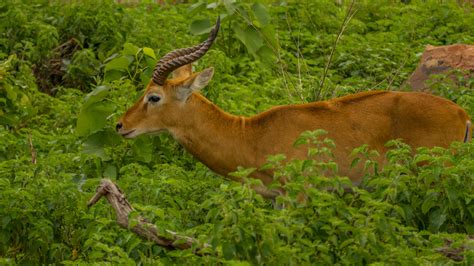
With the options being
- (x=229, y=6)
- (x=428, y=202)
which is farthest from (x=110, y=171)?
(x=229, y=6)

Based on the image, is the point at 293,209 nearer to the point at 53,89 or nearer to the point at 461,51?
the point at 461,51

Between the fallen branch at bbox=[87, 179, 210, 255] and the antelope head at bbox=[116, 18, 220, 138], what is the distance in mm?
1499

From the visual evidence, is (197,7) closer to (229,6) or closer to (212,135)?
(229,6)

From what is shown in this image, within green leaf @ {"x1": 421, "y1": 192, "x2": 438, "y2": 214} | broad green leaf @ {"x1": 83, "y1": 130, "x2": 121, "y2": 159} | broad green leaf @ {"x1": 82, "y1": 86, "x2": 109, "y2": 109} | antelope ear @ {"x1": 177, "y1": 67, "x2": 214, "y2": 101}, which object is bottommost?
broad green leaf @ {"x1": 83, "y1": 130, "x2": 121, "y2": 159}

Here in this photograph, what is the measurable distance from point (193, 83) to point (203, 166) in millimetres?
938

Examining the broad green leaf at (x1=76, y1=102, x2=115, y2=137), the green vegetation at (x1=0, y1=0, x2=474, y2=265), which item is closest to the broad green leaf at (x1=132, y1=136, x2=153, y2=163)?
the green vegetation at (x1=0, y1=0, x2=474, y2=265)

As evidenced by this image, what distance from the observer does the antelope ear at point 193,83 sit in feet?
28.8

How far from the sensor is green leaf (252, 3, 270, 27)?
38.9 ft

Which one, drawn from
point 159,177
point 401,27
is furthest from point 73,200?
point 401,27

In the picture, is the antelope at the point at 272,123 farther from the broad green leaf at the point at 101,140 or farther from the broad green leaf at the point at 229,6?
the broad green leaf at the point at 229,6

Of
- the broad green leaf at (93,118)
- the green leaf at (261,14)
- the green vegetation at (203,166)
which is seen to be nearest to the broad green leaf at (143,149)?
the green vegetation at (203,166)

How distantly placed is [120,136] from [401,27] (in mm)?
5073

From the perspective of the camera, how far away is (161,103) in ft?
29.1

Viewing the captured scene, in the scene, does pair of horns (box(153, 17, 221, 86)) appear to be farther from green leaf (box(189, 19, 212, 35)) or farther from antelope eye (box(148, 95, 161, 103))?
green leaf (box(189, 19, 212, 35))
